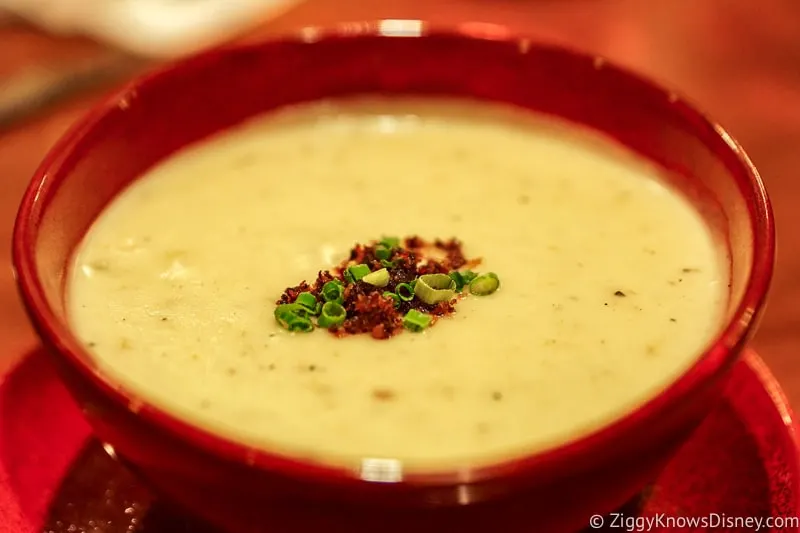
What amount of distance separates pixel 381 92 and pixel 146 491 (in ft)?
3.43

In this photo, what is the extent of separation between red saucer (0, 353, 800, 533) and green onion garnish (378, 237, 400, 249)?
503 mm

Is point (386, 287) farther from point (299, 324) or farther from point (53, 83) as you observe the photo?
point (53, 83)

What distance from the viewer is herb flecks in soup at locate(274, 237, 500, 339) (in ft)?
4.14

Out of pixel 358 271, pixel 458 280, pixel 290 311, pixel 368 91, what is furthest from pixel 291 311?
pixel 368 91

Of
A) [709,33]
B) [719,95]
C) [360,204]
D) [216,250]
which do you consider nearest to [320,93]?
[360,204]

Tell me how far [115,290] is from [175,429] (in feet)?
1.77

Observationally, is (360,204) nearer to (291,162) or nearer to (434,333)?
(291,162)

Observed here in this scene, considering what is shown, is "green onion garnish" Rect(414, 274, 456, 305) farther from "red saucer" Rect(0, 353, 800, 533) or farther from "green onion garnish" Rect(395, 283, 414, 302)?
"red saucer" Rect(0, 353, 800, 533)

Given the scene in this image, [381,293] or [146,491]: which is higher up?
[381,293]

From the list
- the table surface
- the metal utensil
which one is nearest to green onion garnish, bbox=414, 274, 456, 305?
the table surface

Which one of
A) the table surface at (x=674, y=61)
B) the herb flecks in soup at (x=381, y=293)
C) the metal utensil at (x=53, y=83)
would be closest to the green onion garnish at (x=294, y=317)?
the herb flecks in soup at (x=381, y=293)

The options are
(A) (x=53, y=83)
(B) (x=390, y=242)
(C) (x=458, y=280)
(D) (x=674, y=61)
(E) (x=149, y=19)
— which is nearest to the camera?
(C) (x=458, y=280)

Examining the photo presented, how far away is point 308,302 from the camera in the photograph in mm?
1285

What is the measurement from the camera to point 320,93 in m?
1.96
